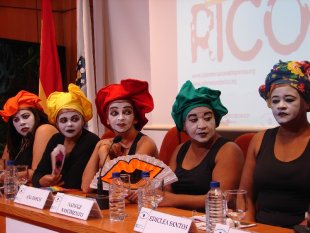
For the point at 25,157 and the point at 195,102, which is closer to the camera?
the point at 195,102

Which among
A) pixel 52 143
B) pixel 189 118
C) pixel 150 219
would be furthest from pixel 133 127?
pixel 150 219

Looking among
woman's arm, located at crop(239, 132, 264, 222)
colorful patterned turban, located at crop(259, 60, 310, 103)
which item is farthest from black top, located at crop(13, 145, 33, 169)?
colorful patterned turban, located at crop(259, 60, 310, 103)

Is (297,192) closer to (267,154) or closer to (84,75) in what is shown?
(267,154)

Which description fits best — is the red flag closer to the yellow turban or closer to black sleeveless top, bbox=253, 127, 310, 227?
the yellow turban

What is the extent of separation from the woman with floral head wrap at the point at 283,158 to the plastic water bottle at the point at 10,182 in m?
1.16

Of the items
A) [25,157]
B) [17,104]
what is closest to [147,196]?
[25,157]

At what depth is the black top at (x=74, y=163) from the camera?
9.87 ft

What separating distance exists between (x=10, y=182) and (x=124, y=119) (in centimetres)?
72

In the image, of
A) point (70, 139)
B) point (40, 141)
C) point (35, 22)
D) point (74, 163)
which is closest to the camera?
point (74, 163)

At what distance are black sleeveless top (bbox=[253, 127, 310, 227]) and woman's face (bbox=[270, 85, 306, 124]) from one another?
152 millimetres

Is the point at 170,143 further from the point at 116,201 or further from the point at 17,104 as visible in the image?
the point at 116,201

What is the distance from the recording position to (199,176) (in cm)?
240

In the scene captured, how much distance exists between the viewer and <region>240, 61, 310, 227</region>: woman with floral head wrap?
6.82 feet

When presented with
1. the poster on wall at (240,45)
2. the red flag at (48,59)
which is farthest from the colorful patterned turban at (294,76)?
the red flag at (48,59)
